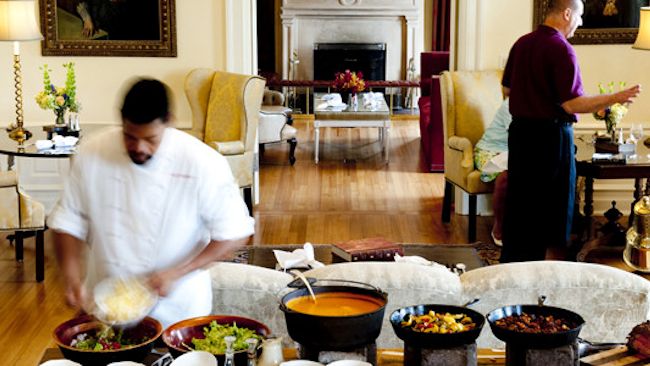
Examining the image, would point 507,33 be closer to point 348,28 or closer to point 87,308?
point 87,308

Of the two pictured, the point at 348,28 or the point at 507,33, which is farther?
the point at 348,28

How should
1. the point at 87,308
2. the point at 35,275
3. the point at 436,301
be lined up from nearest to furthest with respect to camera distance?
the point at 87,308
the point at 436,301
the point at 35,275

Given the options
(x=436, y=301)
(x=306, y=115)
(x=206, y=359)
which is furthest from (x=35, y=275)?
(x=306, y=115)

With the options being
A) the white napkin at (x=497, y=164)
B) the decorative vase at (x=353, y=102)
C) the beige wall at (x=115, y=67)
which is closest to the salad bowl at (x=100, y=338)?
the white napkin at (x=497, y=164)

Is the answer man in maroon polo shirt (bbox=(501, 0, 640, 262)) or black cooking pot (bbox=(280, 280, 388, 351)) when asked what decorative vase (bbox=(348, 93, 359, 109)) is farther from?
black cooking pot (bbox=(280, 280, 388, 351))

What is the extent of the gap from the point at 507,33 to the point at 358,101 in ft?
11.3

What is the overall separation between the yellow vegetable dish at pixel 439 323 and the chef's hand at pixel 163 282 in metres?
0.63

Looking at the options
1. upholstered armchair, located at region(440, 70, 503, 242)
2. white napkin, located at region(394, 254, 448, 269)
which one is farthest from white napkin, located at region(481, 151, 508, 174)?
white napkin, located at region(394, 254, 448, 269)

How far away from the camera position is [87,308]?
8.16ft

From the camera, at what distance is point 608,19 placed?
283 inches

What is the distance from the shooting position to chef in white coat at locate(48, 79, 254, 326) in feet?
8.36

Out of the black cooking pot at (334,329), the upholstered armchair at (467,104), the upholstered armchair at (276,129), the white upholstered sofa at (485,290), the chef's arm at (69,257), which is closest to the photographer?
the black cooking pot at (334,329)

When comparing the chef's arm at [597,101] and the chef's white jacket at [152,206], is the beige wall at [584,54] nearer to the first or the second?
the chef's arm at [597,101]

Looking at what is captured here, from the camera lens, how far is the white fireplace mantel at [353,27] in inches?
535
